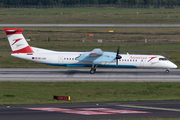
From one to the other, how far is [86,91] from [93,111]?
367 inches

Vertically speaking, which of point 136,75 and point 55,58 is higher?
point 55,58

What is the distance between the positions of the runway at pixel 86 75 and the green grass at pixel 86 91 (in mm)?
2462

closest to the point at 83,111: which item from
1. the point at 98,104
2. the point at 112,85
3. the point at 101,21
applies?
the point at 98,104

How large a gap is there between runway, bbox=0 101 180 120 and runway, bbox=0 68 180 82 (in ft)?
43.6

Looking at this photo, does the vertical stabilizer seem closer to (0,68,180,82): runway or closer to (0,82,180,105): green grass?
(0,68,180,82): runway

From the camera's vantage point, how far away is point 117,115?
64.9 ft

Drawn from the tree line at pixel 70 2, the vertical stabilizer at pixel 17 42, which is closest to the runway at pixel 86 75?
the vertical stabilizer at pixel 17 42

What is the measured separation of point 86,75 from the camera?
3922 centimetres

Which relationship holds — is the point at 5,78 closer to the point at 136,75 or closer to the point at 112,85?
the point at 112,85

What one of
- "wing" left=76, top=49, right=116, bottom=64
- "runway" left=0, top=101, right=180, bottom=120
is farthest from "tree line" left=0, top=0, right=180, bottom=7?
"runway" left=0, top=101, right=180, bottom=120

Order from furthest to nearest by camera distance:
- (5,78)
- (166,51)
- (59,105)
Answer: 1. (166,51)
2. (5,78)
3. (59,105)

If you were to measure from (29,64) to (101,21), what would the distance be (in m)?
64.5

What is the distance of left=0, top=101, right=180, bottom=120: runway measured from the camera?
63.8 ft

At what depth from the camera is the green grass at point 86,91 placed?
2597 cm
